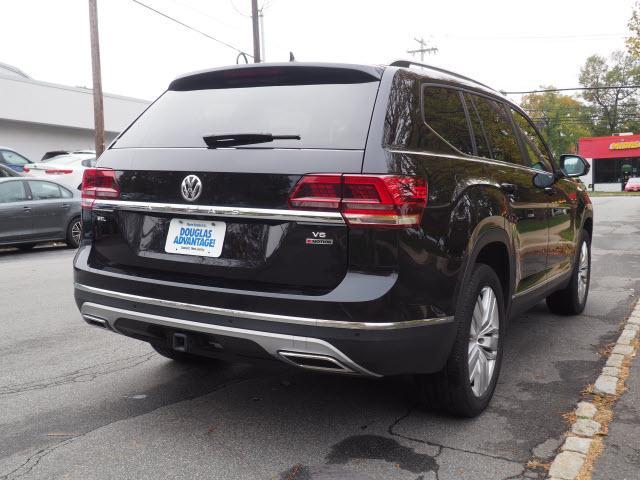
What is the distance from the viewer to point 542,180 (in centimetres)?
477

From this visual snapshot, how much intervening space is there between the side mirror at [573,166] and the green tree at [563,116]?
8765cm

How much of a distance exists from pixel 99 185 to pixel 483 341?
224 centimetres

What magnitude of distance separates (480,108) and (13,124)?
32.8 meters

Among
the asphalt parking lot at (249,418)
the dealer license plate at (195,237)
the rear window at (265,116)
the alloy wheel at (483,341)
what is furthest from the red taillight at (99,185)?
the alloy wheel at (483,341)

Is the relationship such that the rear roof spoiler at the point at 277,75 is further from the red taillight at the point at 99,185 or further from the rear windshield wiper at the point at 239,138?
the red taillight at the point at 99,185

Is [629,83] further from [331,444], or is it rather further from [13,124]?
[331,444]

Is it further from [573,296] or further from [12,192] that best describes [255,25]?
[573,296]

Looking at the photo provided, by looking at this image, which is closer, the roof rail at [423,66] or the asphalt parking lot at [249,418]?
the asphalt parking lot at [249,418]

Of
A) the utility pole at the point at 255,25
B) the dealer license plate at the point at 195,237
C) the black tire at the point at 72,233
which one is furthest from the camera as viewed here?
the utility pole at the point at 255,25

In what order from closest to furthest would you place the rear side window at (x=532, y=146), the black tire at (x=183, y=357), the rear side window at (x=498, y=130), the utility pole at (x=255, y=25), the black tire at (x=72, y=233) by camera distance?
the rear side window at (x=498, y=130), the black tire at (x=183, y=357), the rear side window at (x=532, y=146), the black tire at (x=72, y=233), the utility pole at (x=255, y=25)

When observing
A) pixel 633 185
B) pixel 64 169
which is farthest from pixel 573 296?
pixel 633 185

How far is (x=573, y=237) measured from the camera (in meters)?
5.74

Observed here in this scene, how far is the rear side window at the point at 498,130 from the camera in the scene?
170 inches

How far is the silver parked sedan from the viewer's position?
40.5ft
